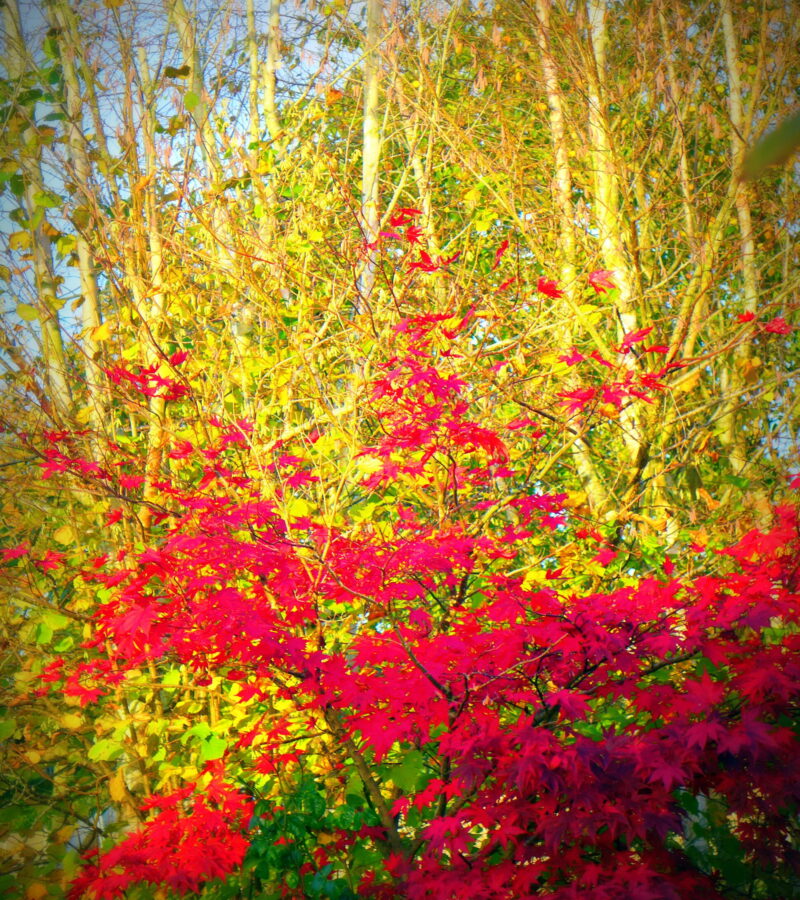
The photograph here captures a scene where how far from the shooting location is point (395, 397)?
3.55 m

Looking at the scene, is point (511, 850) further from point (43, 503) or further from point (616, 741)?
point (43, 503)

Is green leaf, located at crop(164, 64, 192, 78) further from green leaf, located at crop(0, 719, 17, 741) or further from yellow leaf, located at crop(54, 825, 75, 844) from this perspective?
yellow leaf, located at crop(54, 825, 75, 844)

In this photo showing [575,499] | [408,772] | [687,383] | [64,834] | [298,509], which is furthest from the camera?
[575,499]

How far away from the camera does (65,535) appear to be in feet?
13.0

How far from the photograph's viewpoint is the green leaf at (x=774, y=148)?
38cm

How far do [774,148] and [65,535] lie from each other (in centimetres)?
409

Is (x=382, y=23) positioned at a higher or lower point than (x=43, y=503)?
higher

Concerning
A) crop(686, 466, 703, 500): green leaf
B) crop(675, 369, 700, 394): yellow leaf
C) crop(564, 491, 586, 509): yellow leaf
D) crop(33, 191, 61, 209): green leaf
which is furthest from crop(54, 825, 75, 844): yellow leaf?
crop(686, 466, 703, 500): green leaf

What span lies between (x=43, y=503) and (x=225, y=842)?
84.4 inches

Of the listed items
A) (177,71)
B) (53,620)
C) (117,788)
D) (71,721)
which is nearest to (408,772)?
(117,788)

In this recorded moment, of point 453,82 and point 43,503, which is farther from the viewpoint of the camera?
point 453,82

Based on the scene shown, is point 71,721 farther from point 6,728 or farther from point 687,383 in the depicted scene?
point 687,383

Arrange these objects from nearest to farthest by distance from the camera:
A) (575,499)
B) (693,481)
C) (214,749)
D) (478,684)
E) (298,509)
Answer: (478,684) → (214,749) → (298,509) → (575,499) → (693,481)

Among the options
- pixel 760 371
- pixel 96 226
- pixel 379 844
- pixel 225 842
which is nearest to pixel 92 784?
pixel 225 842
